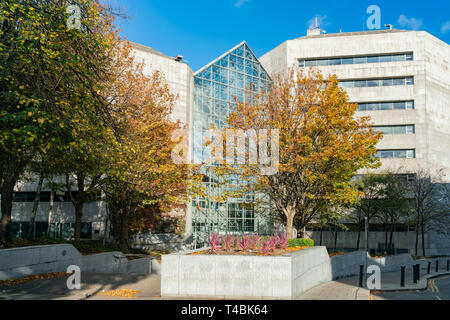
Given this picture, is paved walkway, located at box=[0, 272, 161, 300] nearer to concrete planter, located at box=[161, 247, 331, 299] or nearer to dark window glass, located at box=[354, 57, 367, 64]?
concrete planter, located at box=[161, 247, 331, 299]

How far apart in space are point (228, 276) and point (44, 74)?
851cm

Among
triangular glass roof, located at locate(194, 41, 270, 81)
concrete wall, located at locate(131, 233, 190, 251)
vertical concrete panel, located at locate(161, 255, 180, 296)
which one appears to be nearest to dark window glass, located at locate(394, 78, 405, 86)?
triangular glass roof, located at locate(194, 41, 270, 81)

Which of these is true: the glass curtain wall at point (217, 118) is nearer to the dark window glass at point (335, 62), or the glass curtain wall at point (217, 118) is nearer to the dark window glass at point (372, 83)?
the dark window glass at point (335, 62)

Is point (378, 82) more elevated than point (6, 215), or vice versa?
point (378, 82)

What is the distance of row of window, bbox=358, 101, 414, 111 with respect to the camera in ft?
153

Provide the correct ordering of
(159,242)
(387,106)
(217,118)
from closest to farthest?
(159,242) < (217,118) < (387,106)

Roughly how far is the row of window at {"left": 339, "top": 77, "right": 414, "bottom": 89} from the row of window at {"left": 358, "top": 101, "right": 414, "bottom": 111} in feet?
7.46

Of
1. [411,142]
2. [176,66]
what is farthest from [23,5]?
[411,142]

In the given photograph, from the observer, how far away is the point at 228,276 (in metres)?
12.8

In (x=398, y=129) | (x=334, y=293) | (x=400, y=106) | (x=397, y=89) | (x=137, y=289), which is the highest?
(x=397, y=89)

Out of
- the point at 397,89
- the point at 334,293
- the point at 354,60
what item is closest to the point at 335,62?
the point at 354,60

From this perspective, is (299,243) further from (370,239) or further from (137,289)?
(370,239)

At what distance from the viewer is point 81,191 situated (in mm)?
22562
